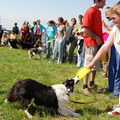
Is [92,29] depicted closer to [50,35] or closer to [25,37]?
[50,35]

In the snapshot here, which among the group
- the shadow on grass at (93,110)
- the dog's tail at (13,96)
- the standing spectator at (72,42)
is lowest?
the shadow on grass at (93,110)

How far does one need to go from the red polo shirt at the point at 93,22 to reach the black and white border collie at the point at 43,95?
1493 mm

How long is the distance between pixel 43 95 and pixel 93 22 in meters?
2.05

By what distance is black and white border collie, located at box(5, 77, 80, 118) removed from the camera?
11.7 ft

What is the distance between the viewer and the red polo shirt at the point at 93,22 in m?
4.71

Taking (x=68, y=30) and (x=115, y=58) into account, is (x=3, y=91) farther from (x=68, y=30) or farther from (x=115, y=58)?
(x=68, y=30)

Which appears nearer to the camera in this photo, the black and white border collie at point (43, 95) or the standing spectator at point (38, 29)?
the black and white border collie at point (43, 95)

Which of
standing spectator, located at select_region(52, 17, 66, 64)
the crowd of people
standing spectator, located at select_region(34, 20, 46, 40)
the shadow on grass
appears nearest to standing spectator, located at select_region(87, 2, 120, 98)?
the crowd of people

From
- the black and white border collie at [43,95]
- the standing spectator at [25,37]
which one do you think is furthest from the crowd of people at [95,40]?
the standing spectator at [25,37]

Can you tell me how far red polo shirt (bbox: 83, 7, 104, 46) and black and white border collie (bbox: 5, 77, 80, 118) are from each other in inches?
58.8

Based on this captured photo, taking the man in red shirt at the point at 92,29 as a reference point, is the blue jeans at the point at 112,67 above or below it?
below

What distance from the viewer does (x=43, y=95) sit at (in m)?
3.61

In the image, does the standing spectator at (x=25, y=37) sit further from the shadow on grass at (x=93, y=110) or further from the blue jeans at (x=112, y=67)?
the shadow on grass at (x=93, y=110)

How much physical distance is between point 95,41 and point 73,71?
10.7 ft
